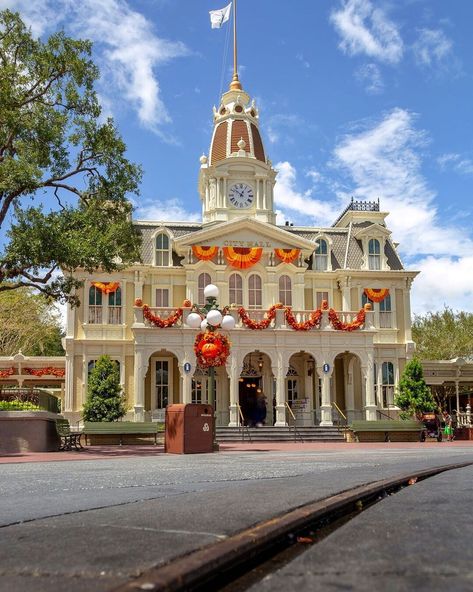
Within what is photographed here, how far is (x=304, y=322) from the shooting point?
113 feet

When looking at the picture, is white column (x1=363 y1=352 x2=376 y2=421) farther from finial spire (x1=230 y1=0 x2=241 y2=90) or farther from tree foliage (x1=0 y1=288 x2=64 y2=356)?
tree foliage (x1=0 y1=288 x2=64 y2=356)

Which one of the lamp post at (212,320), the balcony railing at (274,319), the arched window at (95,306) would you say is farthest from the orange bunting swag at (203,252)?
the lamp post at (212,320)

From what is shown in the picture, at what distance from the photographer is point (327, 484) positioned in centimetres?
801

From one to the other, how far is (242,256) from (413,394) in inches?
427

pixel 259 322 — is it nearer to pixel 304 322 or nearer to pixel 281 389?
pixel 304 322

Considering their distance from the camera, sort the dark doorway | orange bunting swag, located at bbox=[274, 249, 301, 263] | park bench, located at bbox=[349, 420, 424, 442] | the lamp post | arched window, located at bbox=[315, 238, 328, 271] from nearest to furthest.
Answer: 1. the lamp post
2. park bench, located at bbox=[349, 420, 424, 442]
3. the dark doorway
4. orange bunting swag, located at bbox=[274, 249, 301, 263]
5. arched window, located at bbox=[315, 238, 328, 271]

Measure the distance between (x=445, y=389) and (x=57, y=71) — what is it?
34577 mm

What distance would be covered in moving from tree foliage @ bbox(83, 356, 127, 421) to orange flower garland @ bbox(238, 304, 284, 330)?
21.3 ft

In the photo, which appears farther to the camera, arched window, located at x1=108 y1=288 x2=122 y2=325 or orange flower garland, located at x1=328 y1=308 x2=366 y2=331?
arched window, located at x1=108 y1=288 x2=122 y2=325

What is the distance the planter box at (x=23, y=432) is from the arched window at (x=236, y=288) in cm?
1655

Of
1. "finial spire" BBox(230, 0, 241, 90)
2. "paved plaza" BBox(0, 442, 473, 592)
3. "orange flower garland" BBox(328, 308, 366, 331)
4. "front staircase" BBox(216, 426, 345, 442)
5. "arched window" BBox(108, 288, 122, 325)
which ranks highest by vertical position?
"finial spire" BBox(230, 0, 241, 90)

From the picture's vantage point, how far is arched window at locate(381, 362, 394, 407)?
37.9m

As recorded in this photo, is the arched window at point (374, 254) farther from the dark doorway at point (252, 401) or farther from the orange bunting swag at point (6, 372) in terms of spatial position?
the orange bunting swag at point (6, 372)

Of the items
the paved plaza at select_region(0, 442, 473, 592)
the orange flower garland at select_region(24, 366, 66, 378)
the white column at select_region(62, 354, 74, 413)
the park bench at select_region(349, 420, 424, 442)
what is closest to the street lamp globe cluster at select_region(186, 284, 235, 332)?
the paved plaza at select_region(0, 442, 473, 592)
